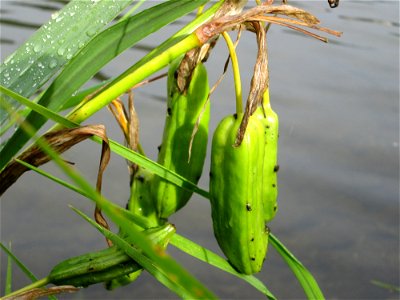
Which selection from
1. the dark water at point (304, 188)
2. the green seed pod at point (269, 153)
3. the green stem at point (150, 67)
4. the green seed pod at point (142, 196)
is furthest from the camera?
the dark water at point (304, 188)

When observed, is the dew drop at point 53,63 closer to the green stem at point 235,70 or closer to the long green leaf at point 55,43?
the long green leaf at point 55,43

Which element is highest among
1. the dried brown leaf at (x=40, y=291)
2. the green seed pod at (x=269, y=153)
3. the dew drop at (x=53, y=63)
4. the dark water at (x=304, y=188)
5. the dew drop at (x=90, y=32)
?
the dew drop at (x=90, y=32)

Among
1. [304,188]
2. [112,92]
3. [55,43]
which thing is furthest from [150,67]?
[304,188]

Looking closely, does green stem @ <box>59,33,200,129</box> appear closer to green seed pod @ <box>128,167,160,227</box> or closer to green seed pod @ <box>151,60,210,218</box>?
green seed pod @ <box>151,60,210,218</box>

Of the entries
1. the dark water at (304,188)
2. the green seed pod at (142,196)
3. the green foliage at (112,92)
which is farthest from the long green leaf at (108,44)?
the dark water at (304,188)

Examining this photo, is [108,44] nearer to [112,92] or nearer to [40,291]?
[112,92]
